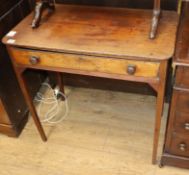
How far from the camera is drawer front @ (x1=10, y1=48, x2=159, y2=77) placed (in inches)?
42.7

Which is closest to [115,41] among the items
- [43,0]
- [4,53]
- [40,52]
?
[40,52]

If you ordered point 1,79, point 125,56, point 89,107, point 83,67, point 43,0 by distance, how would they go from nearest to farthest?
point 125,56
point 83,67
point 43,0
point 1,79
point 89,107

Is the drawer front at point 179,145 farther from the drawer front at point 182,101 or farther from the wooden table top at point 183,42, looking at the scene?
the wooden table top at point 183,42

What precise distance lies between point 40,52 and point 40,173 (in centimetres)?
72

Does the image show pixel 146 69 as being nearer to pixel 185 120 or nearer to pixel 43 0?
pixel 185 120

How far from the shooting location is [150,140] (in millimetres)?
1638

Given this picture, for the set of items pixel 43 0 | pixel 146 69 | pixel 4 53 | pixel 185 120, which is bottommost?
pixel 185 120

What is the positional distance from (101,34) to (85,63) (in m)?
0.15

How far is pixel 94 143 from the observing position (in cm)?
165

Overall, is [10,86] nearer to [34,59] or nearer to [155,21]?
[34,59]

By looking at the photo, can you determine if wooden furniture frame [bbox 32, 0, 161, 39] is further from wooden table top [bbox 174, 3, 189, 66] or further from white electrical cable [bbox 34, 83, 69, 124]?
white electrical cable [bbox 34, 83, 69, 124]

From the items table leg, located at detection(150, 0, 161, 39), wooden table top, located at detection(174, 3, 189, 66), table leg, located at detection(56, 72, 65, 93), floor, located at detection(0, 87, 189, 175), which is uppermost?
table leg, located at detection(150, 0, 161, 39)

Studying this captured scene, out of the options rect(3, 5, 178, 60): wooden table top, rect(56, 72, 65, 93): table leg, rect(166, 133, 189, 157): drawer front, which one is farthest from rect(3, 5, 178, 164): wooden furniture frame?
rect(56, 72, 65, 93): table leg

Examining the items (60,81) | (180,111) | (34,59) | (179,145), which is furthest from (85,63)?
(60,81)
